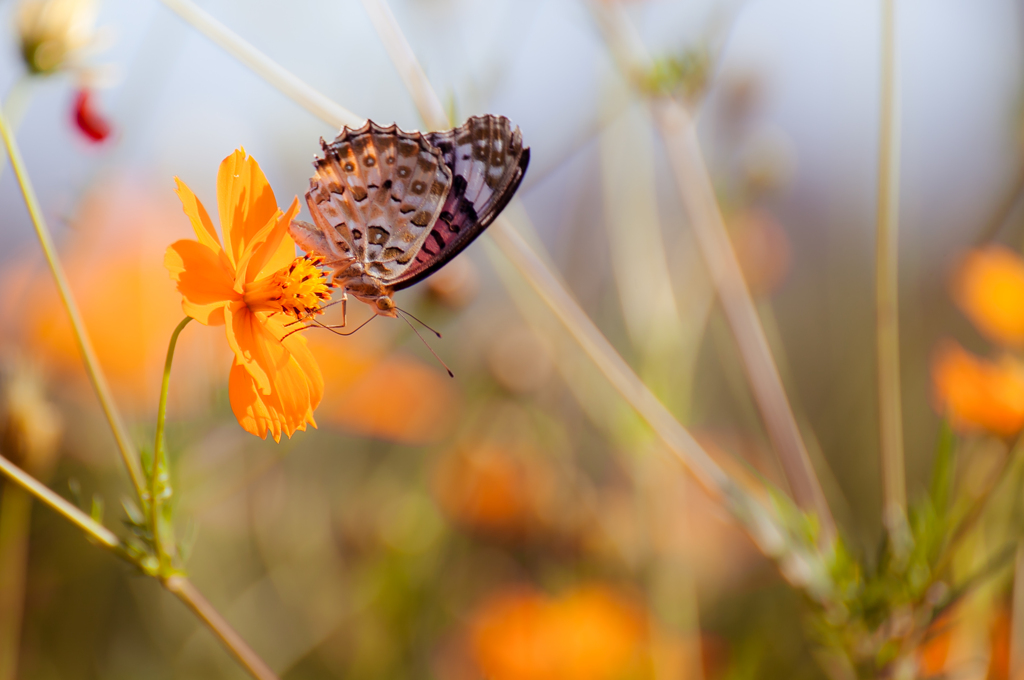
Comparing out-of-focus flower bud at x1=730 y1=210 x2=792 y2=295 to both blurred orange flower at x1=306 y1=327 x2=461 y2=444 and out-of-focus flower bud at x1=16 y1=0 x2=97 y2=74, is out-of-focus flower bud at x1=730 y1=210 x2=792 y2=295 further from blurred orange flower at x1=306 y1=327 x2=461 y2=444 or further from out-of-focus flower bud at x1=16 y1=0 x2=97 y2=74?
out-of-focus flower bud at x1=16 y1=0 x2=97 y2=74

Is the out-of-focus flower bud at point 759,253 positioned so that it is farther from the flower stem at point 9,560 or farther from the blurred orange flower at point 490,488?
the flower stem at point 9,560

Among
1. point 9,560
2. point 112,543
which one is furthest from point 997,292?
point 9,560

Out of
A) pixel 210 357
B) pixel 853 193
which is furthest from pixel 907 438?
pixel 210 357

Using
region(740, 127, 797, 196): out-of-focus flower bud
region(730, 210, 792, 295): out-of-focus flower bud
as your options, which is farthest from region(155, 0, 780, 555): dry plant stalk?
region(730, 210, 792, 295): out-of-focus flower bud

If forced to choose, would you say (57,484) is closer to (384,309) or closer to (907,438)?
(384,309)

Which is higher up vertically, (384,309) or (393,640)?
(384,309)

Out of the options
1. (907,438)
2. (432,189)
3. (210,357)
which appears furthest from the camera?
(907,438)

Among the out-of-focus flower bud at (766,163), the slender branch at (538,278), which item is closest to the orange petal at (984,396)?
the slender branch at (538,278)
